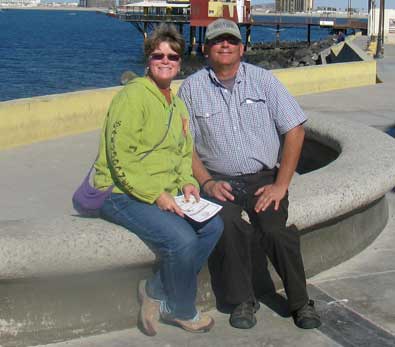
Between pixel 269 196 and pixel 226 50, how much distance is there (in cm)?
78

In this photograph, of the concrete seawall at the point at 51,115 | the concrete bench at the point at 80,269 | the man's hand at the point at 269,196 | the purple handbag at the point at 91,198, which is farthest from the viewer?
the concrete seawall at the point at 51,115

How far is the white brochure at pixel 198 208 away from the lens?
3.56 m

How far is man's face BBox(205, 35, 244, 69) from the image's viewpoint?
409 centimetres

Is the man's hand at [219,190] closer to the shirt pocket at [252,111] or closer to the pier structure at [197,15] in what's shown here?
the shirt pocket at [252,111]

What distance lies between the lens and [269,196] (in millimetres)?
3896

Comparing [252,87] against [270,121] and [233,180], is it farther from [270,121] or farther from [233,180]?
[233,180]

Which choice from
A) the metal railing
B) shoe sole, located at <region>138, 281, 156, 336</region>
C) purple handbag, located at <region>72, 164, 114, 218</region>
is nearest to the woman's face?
purple handbag, located at <region>72, 164, 114, 218</region>

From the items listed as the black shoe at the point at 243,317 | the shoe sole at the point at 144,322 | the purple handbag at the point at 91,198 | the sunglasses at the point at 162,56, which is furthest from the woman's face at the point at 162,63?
the black shoe at the point at 243,317

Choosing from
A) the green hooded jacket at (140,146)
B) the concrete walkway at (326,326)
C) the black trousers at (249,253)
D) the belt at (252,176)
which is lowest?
the concrete walkway at (326,326)

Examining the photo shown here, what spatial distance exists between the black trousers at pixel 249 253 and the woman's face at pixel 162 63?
671mm

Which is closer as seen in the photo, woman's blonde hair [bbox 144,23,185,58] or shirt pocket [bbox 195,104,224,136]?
woman's blonde hair [bbox 144,23,185,58]

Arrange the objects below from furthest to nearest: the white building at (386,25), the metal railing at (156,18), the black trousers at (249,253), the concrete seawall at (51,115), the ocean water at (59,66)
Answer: the metal railing at (156,18) < the ocean water at (59,66) < the white building at (386,25) < the concrete seawall at (51,115) < the black trousers at (249,253)

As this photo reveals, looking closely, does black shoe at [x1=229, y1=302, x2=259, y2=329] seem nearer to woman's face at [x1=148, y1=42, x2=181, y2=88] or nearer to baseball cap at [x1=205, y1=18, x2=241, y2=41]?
woman's face at [x1=148, y1=42, x2=181, y2=88]

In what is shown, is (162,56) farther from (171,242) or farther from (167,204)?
(171,242)
